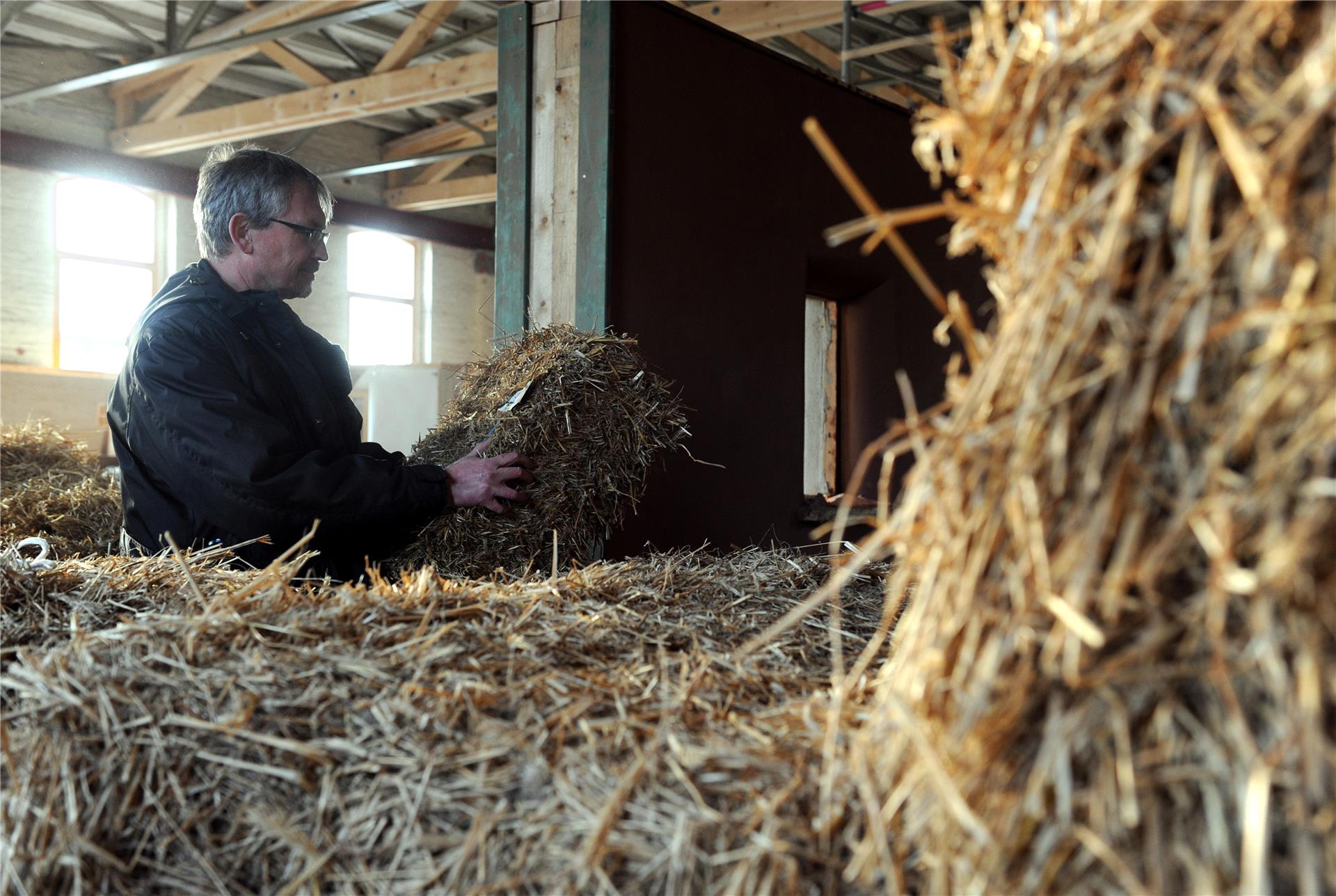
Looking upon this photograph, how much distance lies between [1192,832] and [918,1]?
5.48m

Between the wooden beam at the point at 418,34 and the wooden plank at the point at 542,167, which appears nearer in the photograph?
the wooden plank at the point at 542,167

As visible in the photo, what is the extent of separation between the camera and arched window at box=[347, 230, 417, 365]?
12.4 m

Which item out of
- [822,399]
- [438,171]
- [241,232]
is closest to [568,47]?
[241,232]

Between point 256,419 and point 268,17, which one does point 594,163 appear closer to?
point 256,419

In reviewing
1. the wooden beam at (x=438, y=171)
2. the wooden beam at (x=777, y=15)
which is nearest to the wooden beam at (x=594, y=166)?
the wooden beam at (x=777, y=15)

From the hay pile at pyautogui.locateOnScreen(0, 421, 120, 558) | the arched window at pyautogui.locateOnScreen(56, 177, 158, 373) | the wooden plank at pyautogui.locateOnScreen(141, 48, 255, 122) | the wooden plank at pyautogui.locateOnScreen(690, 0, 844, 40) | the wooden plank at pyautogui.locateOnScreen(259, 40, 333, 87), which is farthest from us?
the arched window at pyautogui.locateOnScreen(56, 177, 158, 373)

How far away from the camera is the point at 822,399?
18.2 feet

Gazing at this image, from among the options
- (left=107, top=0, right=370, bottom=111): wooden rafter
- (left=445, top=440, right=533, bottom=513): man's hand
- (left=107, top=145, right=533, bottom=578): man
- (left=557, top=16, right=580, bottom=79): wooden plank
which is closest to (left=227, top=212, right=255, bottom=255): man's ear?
(left=107, top=145, right=533, bottom=578): man

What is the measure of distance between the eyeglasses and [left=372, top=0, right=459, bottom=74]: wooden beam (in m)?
4.03

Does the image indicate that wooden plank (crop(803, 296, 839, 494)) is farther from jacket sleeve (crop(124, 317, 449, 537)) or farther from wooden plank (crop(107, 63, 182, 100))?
wooden plank (crop(107, 63, 182, 100))

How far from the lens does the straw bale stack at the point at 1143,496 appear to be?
743 millimetres

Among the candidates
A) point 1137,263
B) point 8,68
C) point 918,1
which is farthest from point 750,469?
point 8,68

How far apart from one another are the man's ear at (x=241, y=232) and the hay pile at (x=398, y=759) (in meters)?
1.59

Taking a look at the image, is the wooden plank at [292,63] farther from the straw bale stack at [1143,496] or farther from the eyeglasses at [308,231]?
the straw bale stack at [1143,496]
